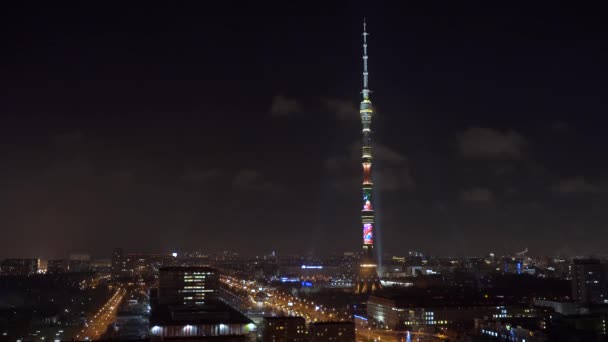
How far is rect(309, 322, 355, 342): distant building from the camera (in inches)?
1436

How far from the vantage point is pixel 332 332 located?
36.8m

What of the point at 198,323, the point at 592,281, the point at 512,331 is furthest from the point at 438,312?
the point at 592,281

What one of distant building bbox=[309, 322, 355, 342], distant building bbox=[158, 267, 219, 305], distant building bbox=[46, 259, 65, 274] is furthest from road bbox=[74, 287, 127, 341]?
distant building bbox=[46, 259, 65, 274]

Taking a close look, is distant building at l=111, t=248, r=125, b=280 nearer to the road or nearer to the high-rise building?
the high-rise building

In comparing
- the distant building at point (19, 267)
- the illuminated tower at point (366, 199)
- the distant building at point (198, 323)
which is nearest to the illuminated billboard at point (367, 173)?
the illuminated tower at point (366, 199)

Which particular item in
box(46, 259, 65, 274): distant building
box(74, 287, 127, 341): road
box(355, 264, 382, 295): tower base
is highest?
box(46, 259, 65, 274): distant building

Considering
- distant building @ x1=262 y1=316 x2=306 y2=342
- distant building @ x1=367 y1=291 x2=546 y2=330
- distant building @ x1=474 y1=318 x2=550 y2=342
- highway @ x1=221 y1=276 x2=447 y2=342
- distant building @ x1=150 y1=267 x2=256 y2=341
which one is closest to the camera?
distant building @ x1=262 y1=316 x2=306 y2=342

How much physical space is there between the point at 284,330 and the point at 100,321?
21808mm

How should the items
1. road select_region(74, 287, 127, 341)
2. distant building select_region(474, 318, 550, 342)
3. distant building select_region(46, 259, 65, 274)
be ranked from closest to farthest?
1. distant building select_region(474, 318, 550, 342)
2. road select_region(74, 287, 127, 341)
3. distant building select_region(46, 259, 65, 274)

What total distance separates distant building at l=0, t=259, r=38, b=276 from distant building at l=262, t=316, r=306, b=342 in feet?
276

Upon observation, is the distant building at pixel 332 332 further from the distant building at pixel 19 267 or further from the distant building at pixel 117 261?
the distant building at pixel 117 261

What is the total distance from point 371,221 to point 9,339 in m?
49.6

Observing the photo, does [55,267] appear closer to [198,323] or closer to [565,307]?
[198,323]

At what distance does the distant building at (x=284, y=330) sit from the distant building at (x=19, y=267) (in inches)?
3313
